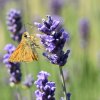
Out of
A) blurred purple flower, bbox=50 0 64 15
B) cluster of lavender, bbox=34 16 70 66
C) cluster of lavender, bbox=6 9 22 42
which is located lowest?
cluster of lavender, bbox=34 16 70 66

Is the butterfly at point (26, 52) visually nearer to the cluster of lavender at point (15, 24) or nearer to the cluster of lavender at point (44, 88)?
the cluster of lavender at point (44, 88)

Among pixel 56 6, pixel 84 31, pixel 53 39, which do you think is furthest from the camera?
pixel 56 6

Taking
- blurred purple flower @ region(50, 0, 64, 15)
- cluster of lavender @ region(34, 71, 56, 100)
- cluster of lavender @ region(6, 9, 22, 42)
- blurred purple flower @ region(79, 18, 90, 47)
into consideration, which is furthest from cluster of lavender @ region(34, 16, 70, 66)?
blurred purple flower @ region(50, 0, 64, 15)

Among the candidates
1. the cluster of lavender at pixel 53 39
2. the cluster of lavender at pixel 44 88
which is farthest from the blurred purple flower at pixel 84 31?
the cluster of lavender at pixel 44 88

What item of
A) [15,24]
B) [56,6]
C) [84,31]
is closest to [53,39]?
[15,24]

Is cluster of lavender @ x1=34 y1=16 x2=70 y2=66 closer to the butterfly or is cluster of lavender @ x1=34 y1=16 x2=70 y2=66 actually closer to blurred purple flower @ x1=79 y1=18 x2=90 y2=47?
the butterfly

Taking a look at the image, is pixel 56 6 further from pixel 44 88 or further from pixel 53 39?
pixel 44 88

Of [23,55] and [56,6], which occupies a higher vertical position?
[56,6]

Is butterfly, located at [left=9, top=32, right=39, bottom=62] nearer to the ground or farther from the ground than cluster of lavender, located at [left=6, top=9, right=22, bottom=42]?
nearer to the ground
